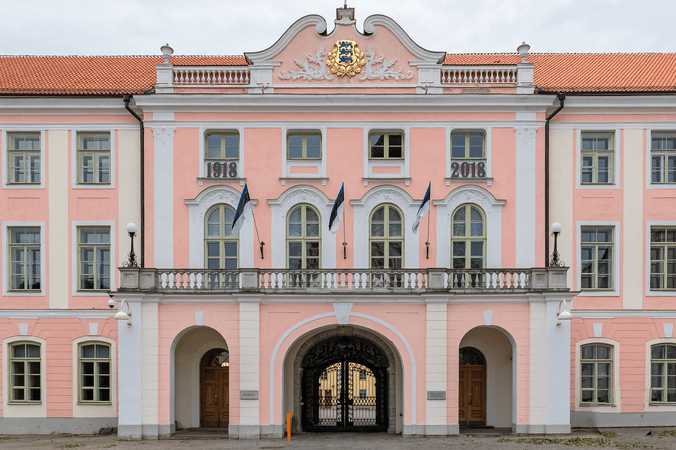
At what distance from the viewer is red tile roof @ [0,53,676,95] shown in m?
21.1

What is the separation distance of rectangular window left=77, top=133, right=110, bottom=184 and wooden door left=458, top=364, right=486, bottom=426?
512 inches

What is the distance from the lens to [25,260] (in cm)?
2105

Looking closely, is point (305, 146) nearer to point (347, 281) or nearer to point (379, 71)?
point (379, 71)

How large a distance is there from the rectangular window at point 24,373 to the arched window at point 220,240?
6223 millimetres

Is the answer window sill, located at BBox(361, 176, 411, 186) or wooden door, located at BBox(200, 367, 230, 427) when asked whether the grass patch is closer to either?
window sill, located at BBox(361, 176, 411, 186)

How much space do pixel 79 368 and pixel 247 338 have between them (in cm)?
585

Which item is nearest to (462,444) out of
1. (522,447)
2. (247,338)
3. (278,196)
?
(522,447)

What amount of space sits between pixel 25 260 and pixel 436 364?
1320 cm

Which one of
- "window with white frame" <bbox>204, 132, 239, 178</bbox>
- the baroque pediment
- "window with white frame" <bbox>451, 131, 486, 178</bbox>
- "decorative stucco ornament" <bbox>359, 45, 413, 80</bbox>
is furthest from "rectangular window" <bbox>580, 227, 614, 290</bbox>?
"window with white frame" <bbox>204, 132, 239, 178</bbox>

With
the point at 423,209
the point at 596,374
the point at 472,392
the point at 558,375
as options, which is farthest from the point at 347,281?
the point at 596,374

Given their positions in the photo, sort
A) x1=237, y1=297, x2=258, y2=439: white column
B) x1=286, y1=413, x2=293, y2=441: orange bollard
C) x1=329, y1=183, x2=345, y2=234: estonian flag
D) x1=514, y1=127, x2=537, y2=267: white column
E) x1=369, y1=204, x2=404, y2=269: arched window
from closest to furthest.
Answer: x1=286, y1=413, x2=293, y2=441: orange bollard, x1=329, y1=183, x2=345, y2=234: estonian flag, x1=237, y1=297, x2=258, y2=439: white column, x1=514, y1=127, x2=537, y2=267: white column, x1=369, y1=204, x2=404, y2=269: arched window

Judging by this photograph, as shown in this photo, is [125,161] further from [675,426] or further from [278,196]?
[675,426]

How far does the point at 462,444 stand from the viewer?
18078mm

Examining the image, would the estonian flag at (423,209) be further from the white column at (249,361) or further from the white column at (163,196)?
the white column at (163,196)
